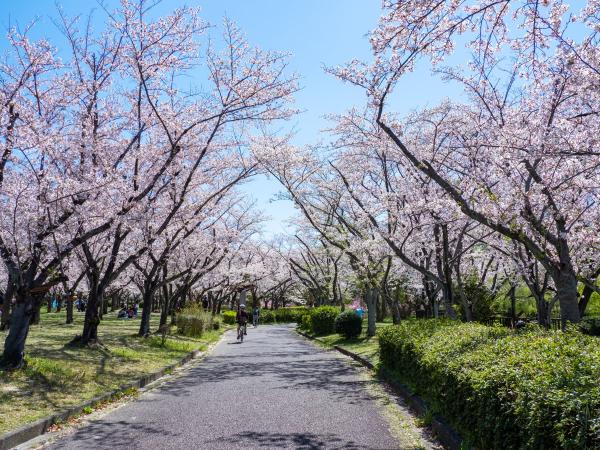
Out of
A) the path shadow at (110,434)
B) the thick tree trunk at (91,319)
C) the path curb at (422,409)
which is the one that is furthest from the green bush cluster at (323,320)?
the path shadow at (110,434)

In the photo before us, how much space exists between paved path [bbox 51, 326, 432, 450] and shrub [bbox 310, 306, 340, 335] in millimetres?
13848

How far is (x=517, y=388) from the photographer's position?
4.08 m

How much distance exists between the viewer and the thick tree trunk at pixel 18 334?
31.6ft

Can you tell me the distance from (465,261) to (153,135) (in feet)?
51.1

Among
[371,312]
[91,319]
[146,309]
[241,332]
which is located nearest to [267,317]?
[241,332]

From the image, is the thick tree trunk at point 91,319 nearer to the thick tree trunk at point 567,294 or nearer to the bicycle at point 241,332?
the bicycle at point 241,332

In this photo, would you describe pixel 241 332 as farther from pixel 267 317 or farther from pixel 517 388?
pixel 267 317

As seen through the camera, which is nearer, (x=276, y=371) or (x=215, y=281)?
(x=276, y=371)

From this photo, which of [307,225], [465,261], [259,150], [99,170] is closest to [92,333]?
[99,170]

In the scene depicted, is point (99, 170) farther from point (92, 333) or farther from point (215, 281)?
point (215, 281)

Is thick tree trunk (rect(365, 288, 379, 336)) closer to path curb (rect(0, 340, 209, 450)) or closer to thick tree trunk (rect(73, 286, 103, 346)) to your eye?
thick tree trunk (rect(73, 286, 103, 346))

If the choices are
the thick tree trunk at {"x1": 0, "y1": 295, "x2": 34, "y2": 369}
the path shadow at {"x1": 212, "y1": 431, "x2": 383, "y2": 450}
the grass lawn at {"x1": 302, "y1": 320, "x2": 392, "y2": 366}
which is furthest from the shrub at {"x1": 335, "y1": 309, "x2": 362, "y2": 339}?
the path shadow at {"x1": 212, "y1": 431, "x2": 383, "y2": 450}

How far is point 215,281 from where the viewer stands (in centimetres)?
4188

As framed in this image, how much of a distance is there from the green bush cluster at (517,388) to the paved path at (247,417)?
1.00 meters
